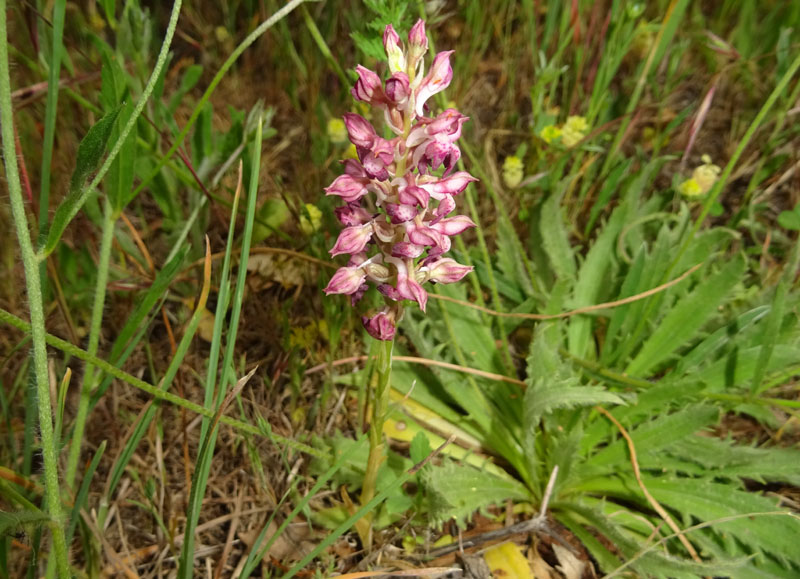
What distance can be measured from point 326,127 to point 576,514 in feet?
5.56

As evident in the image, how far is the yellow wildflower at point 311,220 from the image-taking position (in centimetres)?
181

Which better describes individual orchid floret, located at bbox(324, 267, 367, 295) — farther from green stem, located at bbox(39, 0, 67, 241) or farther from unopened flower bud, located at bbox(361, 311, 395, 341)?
green stem, located at bbox(39, 0, 67, 241)

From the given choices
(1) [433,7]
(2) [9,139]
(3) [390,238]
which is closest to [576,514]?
(3) [390,238]

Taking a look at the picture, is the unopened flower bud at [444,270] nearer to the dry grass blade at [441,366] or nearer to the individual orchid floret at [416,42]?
the individual orchid floret at [416,42]

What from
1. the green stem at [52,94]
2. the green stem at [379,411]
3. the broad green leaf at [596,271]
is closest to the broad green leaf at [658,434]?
the broad green leaf at [596,271]

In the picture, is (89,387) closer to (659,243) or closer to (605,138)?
(659,243)

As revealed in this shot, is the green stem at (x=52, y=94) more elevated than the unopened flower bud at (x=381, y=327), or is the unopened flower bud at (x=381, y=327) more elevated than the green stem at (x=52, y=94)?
the green stem at (x=52, y=94)

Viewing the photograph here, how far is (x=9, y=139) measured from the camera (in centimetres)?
87

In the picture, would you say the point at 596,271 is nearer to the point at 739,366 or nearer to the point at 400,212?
the point at 739,366

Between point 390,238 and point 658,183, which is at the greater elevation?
point 658,183

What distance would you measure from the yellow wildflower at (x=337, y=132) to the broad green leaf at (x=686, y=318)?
127 cm

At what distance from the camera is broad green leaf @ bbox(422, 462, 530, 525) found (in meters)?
1.46

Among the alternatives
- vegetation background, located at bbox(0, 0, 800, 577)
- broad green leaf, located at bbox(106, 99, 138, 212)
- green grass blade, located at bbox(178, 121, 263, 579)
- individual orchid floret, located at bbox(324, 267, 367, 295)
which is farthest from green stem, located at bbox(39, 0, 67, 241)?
individual orchid floret, located at bbox(324, 267, 367, 295)

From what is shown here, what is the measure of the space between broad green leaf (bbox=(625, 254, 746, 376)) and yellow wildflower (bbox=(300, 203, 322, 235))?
1102 mm
